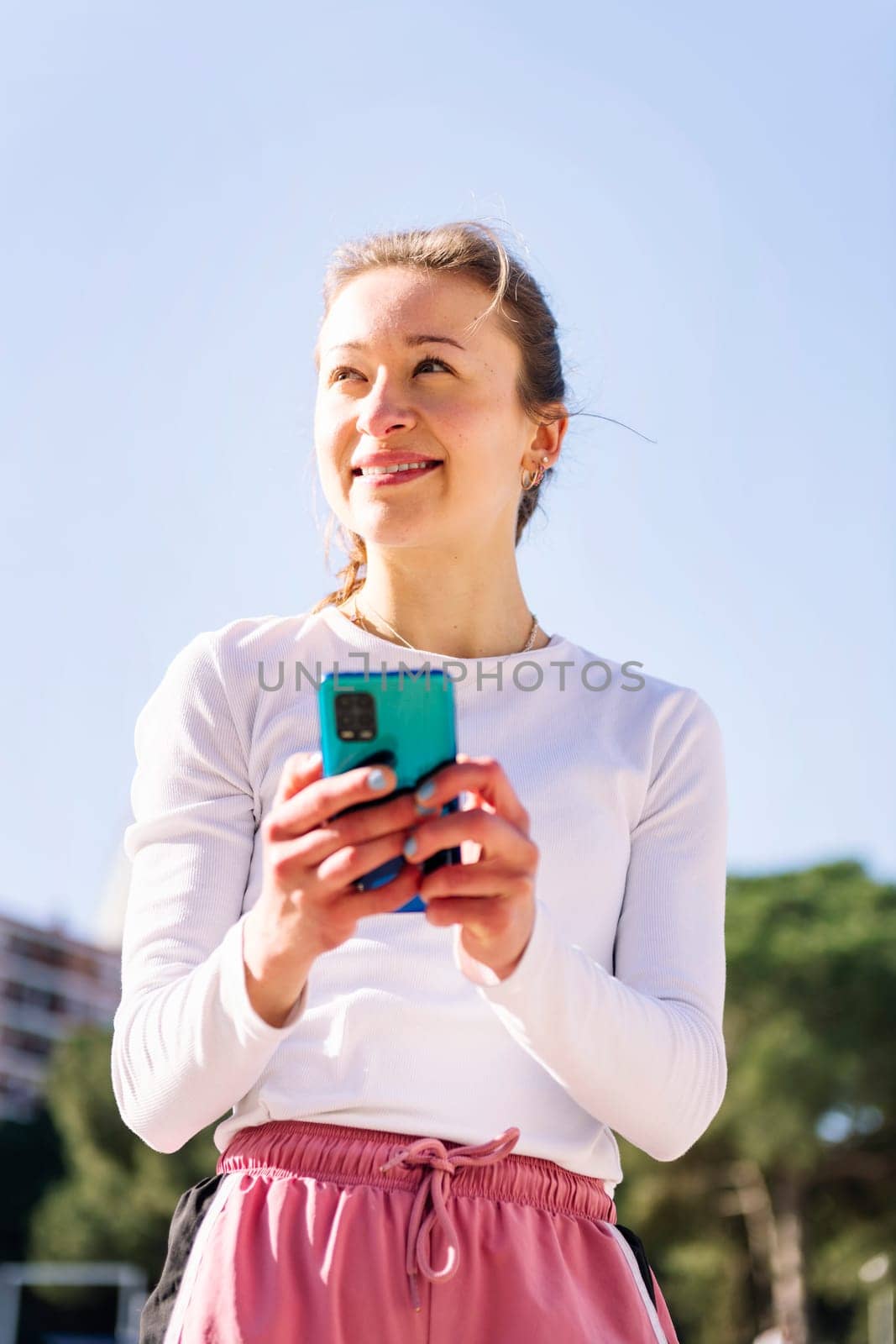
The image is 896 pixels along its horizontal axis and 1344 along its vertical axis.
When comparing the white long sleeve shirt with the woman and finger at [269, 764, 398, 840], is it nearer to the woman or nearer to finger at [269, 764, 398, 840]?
the woman

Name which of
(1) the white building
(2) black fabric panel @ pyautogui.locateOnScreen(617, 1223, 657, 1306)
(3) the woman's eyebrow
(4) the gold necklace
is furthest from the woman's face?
(1) the white building

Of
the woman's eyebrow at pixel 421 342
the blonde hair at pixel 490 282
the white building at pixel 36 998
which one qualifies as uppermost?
the white building at pixel 36 998

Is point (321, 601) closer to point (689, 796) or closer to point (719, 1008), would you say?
point (689, 796)

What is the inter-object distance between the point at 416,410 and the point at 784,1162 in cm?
3045

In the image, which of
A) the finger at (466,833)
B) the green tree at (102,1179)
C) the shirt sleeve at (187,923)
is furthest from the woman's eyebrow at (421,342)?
the green tree at (102,1179)

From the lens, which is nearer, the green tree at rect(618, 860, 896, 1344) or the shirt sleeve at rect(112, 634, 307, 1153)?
the shirt sleeve at rect(112, 634, 307, 1153)

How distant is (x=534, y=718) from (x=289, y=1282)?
909 mm

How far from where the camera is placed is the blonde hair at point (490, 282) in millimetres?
2650

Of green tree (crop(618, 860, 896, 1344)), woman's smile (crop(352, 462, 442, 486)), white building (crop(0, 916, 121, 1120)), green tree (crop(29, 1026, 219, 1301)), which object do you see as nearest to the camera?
woman's smile (crop(352, 462, 442, 486))

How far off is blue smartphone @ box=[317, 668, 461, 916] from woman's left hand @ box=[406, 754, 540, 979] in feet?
0.08

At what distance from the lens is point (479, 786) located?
5.26 feet

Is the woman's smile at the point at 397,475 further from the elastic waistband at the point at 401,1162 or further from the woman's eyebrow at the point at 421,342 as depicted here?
the elastic waistband at the point at 401,1162

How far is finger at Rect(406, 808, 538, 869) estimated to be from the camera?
1.57m

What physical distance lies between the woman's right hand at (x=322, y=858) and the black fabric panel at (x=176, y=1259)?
49 centimetres
